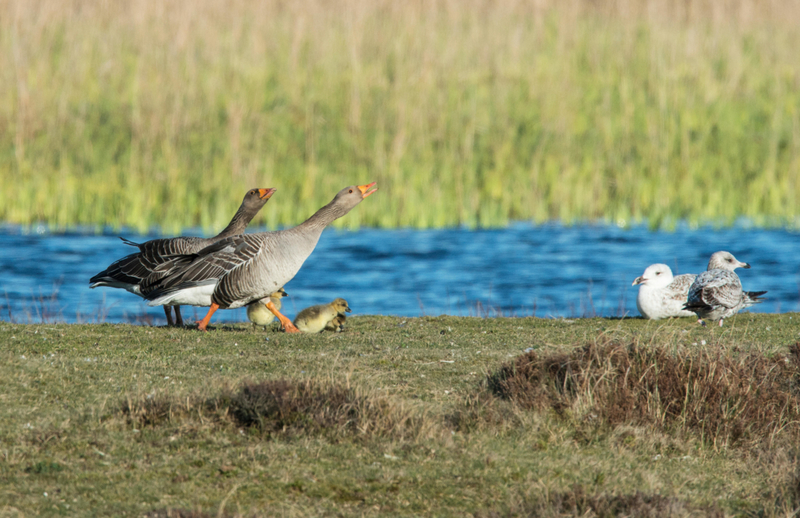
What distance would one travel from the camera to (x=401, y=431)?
295 inches

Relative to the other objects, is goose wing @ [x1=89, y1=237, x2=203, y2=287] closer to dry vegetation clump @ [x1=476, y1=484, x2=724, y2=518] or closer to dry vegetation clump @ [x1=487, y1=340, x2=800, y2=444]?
dry vegetation clump @ [x1=487, y1=340, x2=800, y2=444]

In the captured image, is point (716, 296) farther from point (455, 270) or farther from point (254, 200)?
point (455, 270)

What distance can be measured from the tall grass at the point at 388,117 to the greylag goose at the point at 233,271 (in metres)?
10.0

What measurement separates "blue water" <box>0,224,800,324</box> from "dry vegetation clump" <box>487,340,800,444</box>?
17.6ft

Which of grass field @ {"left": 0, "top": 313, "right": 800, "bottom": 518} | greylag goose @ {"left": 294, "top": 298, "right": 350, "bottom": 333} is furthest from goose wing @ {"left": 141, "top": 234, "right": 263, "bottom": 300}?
grass field @ {"left": 0, "top": 313, "right": 800, "bottom": 518}

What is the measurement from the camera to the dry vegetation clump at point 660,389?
27.0ft

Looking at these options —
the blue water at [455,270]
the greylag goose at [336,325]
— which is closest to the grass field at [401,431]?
the greylag goose at [336,325]

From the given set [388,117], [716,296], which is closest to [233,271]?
[716,296]

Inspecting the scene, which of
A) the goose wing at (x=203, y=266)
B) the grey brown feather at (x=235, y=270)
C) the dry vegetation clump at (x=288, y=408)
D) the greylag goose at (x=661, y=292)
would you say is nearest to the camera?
the dry vegetation clump at (x=288, y=408)

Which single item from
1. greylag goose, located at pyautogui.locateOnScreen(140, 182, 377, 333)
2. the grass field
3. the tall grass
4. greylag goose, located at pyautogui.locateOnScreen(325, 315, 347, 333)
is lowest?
the grass field

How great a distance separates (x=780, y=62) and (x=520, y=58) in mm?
8350

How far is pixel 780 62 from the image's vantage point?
30.1m

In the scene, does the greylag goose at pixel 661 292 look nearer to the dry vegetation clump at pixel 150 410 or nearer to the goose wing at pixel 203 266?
the goose wing at pixel 203 266

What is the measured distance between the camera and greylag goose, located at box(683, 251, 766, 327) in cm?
1193
